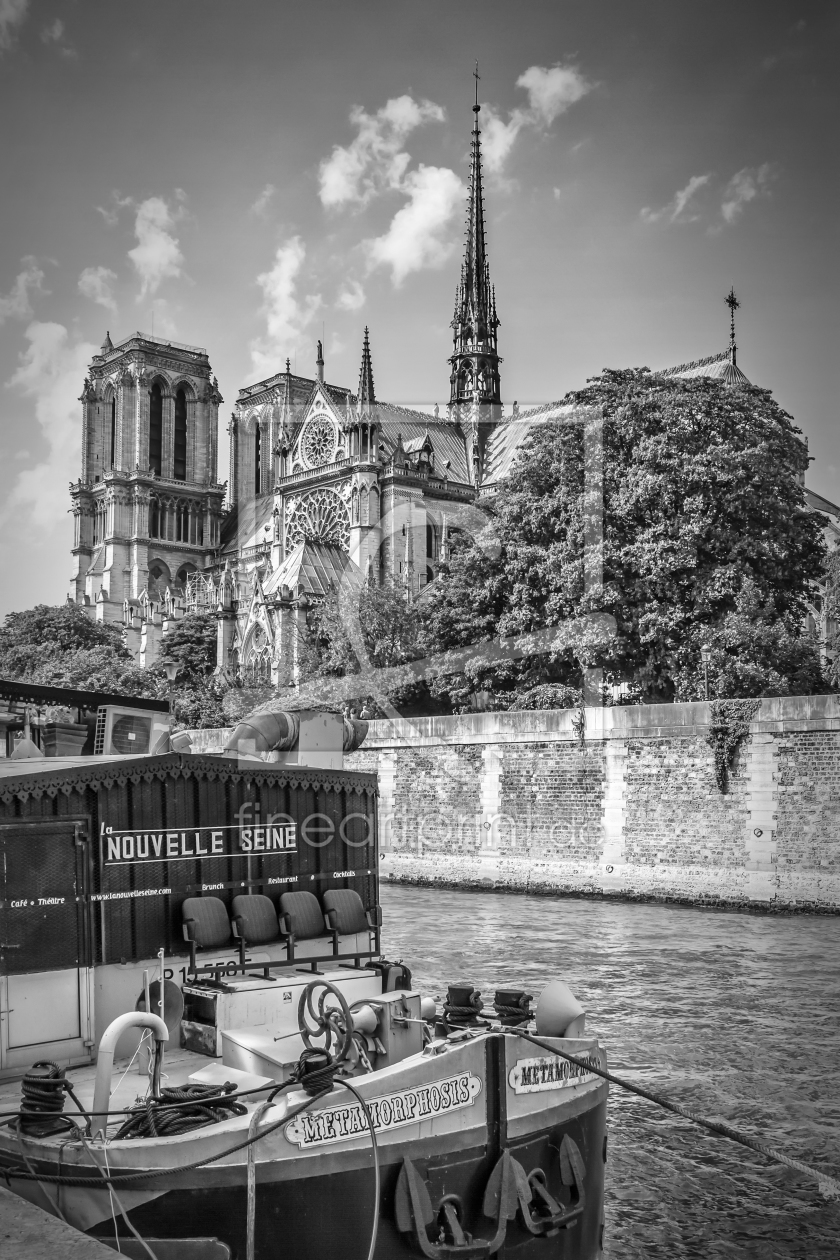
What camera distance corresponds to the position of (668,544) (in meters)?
30.5

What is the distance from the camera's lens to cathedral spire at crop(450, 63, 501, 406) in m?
87.8

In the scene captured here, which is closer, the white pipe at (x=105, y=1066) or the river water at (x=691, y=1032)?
the white pipe at (x=105, y=1066)

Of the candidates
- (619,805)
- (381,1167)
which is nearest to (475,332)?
(619,805)

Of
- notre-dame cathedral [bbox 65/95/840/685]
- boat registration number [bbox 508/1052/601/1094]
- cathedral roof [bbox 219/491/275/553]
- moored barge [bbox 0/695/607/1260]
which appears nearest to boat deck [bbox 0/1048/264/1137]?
moored barge [bbox 0/695/607/1260]

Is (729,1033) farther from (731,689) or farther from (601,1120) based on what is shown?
(731,689)

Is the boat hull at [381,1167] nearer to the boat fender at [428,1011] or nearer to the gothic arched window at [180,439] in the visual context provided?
the boat fender at [428,1011]

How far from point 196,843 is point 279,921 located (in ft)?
3.17

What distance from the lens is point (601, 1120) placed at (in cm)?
814

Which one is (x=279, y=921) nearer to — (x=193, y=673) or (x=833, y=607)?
(x=833, y=607)

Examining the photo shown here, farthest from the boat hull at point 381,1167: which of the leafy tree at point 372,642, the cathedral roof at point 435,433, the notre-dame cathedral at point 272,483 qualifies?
the cathedral roof at point 435,433

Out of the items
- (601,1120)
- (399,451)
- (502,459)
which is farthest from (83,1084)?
(502,459)

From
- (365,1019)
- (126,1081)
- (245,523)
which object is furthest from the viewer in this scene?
(245,523)

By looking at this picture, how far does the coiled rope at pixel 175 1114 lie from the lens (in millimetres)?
6875

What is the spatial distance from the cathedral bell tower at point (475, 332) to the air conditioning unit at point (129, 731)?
75.3 m
